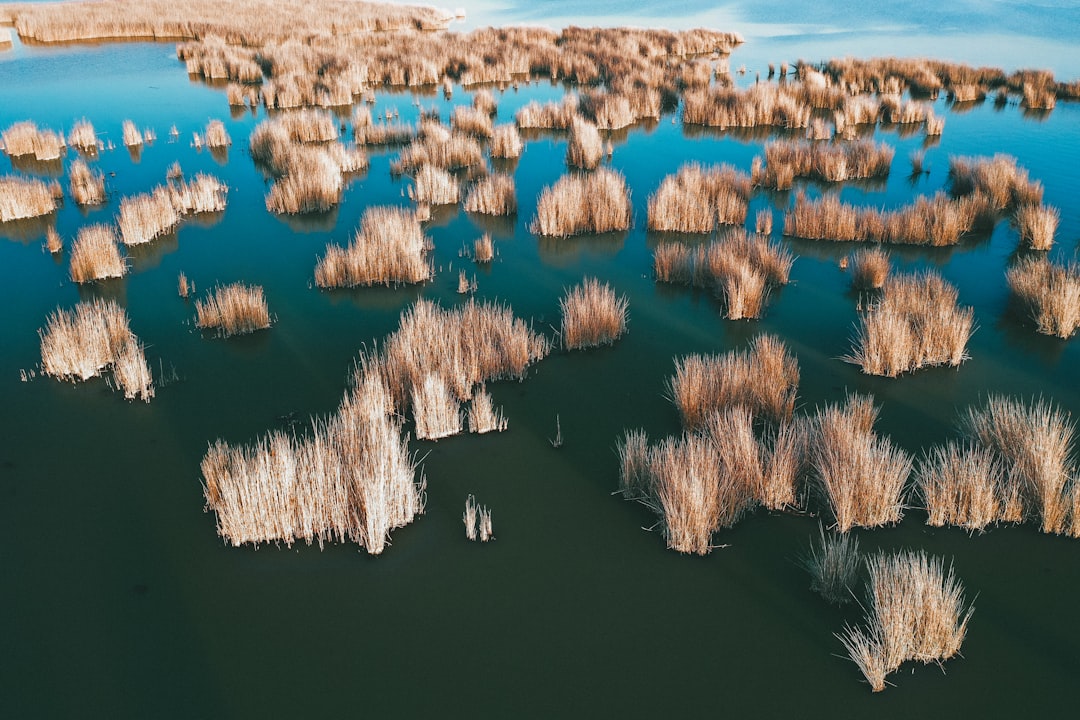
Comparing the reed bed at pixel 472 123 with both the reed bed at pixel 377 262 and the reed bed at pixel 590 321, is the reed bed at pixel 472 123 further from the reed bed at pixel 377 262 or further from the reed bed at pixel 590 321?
the reed bed at pixel 590 321

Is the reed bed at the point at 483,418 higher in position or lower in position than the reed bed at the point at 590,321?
lower

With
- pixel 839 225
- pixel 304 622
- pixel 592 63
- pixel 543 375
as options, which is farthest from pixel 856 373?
pixel 592 63

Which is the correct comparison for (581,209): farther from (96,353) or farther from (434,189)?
(96,353)

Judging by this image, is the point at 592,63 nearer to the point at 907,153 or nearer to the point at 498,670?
the point at 907,153

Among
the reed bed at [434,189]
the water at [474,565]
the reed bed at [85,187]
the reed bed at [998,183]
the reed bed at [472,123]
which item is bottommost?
the water at [474,565]

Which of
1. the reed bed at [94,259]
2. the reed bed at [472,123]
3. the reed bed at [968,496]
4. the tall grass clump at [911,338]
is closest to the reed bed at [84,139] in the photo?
the reed bed at [94,259]

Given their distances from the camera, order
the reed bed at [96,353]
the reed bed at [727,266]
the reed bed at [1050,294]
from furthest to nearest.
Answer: the reed bed at [727,266]
the reed bed at [1050,294]
the reed bed at [96,353]

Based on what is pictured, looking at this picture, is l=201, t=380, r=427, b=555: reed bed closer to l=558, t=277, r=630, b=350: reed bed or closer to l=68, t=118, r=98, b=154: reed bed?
l=558, t=277, r=630, b=350: reed bed
